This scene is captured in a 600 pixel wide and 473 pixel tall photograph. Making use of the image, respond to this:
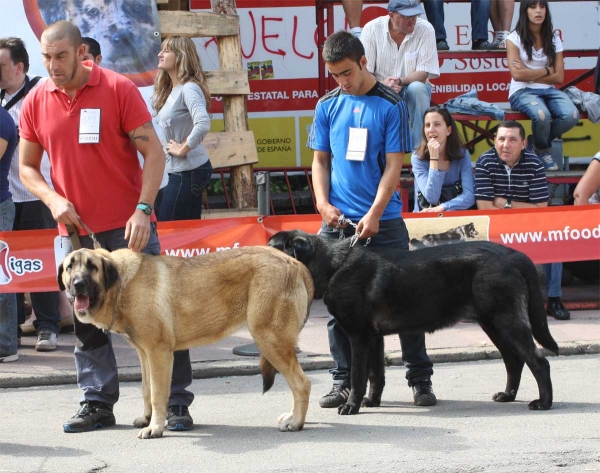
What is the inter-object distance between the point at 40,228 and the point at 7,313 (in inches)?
41.5

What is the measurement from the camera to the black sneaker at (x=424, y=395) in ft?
21.2

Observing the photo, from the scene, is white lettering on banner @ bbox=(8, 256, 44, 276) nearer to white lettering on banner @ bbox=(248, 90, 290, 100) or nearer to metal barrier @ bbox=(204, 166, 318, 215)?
metal barrier @ bbox=(204, 166, 318, 215)

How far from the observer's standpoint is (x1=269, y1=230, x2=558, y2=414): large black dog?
6.12 m

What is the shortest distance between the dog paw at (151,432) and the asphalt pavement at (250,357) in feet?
6.15

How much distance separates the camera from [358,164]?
6402mm

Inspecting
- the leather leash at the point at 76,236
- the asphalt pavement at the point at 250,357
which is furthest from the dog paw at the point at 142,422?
the asphalt pavement at the point at 250,357

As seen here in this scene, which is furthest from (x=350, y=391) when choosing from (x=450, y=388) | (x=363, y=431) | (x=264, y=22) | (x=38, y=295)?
A: (x=264, y=22)

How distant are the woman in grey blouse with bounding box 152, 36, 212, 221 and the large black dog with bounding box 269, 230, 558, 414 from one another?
9.47ft

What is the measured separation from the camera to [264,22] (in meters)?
12.0

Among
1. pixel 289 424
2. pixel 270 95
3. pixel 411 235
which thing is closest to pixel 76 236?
pixel 289 424

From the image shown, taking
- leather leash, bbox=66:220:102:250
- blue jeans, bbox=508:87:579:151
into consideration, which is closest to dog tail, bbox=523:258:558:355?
leather leash, bbox=66:220:102:250

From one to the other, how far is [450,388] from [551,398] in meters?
0.95

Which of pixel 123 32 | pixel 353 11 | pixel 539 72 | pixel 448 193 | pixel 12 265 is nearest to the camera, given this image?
A: pixel 12 265

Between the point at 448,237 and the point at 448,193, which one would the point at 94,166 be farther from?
the point at 448,193
